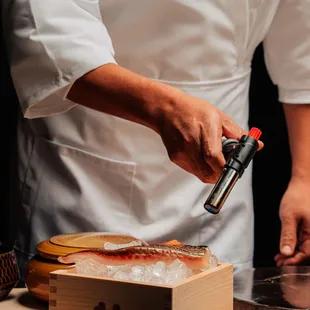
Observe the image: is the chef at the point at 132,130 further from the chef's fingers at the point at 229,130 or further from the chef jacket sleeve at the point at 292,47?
the chef's fingers at the point at 229,130

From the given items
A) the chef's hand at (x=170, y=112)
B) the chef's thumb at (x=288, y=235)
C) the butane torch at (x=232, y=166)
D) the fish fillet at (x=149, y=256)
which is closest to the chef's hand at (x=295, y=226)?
the chef's thumb at (x=288, y=235)

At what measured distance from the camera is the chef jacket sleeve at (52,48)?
1.41 m

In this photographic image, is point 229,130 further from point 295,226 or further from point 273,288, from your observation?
point 295,226

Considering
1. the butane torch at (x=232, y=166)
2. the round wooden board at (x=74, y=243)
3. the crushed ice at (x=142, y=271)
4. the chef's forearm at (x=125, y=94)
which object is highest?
the chef's forearm at (x=125, y=94)

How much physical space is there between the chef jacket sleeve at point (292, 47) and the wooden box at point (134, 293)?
1.08 metres

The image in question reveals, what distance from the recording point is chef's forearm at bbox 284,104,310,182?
6.66 ft

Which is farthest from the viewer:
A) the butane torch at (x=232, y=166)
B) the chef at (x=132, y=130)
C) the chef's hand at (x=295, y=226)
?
the chef's hand at (x=295, y=226)

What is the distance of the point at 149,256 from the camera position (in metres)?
1.07

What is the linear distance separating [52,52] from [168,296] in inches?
25.8

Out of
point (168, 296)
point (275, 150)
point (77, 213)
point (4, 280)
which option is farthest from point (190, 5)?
point (275, 150)

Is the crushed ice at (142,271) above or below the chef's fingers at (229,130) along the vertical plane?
below

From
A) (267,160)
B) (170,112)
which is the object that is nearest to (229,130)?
(170,112)

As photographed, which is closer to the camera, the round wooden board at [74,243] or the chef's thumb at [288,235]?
the round wooden board at [74,243]

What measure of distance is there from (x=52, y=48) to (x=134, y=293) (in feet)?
2.05
